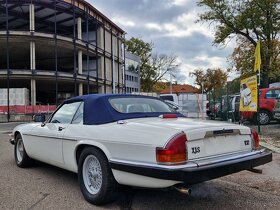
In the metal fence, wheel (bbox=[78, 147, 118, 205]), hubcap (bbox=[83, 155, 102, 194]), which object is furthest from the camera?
the metal fence

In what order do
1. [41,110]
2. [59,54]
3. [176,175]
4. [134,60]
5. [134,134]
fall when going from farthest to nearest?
1. [134,60]
2. [59,54]
3. [41,110]
4. [134,134]
5. [176,175]

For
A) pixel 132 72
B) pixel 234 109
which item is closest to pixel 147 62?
pixel 132 72

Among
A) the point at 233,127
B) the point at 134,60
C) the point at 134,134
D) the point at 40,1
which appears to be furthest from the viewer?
the point at 134,60

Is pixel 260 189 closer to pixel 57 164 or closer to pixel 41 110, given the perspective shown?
pixel 57 164

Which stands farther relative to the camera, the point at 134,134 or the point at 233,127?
the point at 233,127

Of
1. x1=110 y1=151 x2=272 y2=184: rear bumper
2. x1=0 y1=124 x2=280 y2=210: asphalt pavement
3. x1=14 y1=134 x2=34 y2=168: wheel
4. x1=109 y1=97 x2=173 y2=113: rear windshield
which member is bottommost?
x1=0 y1=124 x2=280 y2=210: asphalt pavement

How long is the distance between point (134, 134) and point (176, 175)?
2.38ft

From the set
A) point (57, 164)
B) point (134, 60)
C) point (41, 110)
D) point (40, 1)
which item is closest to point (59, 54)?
point (40, 1)

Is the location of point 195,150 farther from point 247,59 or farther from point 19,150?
point 247,59

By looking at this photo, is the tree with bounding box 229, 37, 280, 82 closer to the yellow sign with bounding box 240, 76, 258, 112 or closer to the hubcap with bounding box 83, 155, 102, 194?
the yellow sign with bounding box 240, 76, 258, 112

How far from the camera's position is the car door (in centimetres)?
513

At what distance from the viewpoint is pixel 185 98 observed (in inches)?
835

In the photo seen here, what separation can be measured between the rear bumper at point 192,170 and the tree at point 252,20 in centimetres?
2821

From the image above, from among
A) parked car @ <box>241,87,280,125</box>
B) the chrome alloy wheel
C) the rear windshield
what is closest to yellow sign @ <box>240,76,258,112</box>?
parked car @ <box>241,87,280,125</box>
